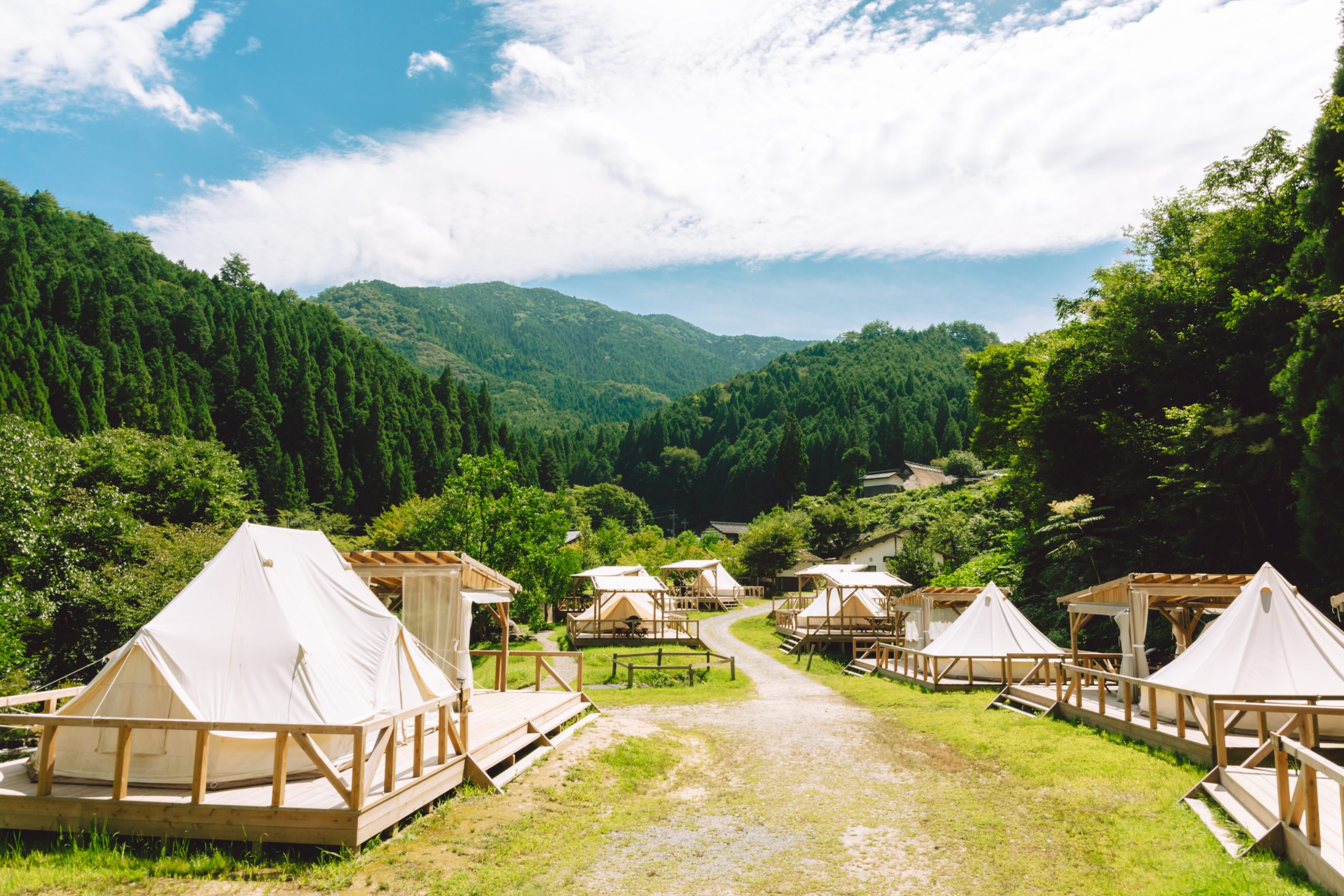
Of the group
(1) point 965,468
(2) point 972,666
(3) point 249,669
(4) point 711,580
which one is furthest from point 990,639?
(1) point 965,468

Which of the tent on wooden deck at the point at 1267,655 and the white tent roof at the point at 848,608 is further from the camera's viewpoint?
the white tent roof at the point at 848,608

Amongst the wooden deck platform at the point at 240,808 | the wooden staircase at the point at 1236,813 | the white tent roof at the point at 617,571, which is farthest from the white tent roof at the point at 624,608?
the wooden staircase at the point at 1236,813

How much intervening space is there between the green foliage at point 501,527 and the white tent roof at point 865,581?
11335 millimetres

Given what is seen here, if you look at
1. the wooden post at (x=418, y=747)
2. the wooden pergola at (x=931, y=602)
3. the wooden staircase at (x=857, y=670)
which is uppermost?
the wooden pergola at (x=931, y=602)

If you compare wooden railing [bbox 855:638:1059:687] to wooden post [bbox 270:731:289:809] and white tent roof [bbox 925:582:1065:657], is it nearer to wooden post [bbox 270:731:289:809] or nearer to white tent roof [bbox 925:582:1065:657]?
white tent roof [bbox 925:582:1065:657]

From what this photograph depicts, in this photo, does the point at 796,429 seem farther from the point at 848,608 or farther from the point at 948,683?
the point at 948,683

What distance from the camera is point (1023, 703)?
16.1 m

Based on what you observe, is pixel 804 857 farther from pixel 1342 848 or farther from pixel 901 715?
pixel 901 715

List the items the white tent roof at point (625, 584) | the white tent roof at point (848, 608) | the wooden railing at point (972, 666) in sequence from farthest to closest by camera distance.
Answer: the white tent roof at point (625, 584)
the white tent roof at point (848, 608)
the wooden railing at point (972, 666)

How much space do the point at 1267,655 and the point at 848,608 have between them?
811 inches

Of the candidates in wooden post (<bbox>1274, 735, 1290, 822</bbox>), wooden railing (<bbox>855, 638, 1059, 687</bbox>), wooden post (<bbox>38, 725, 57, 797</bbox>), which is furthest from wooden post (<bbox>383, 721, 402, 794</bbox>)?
wooden railing (<bbox>855, 638, 1059, 687</bbox>)

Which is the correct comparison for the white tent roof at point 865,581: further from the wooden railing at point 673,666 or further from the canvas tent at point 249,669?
the canvas tent at point 249,669

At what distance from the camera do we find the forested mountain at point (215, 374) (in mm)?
56156

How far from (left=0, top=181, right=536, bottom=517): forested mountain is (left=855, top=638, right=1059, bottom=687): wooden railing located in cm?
4911
